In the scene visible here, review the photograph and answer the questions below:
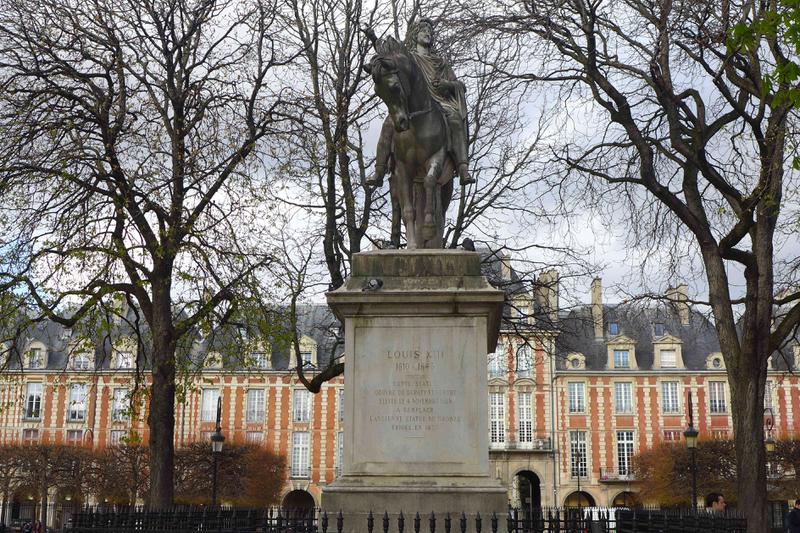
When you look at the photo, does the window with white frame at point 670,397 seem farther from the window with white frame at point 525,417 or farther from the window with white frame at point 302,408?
the window with white frame at point 302,408

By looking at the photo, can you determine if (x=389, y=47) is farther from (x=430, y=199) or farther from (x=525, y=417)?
(x=525, y=417)

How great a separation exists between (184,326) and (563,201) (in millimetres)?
8655

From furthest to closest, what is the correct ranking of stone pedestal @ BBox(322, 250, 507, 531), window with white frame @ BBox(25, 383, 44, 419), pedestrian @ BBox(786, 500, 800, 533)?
window with white frame @ BBox(25, 383, 44, 419), pedestrian @ BBox(786, 500, 800, 533), stone pedestal @ BBox(322, 250, 507, 531)

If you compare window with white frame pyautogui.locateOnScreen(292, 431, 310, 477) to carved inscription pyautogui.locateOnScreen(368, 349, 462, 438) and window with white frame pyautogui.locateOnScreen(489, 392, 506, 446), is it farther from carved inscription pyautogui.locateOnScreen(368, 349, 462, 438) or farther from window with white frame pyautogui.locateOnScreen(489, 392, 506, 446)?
carved inscription pyautogui.locateOnScreen(368, 349, 462, 438)

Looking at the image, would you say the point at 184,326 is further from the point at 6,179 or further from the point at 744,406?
the point at 744,406

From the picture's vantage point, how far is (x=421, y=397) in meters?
8.62

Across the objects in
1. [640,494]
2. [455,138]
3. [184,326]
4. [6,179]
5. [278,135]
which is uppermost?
[278,135]

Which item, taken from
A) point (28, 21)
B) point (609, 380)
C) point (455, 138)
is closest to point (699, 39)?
point (455, 138)

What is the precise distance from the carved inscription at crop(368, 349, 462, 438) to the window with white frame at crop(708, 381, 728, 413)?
60351 mm

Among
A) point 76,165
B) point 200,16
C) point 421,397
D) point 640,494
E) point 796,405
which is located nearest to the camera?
point 421,397

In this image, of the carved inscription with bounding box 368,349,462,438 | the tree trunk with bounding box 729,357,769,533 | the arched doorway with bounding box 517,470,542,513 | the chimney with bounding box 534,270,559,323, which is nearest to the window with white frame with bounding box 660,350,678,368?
the arched doorway with bounding box 517,470,542,513

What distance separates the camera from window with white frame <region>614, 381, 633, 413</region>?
64.4m

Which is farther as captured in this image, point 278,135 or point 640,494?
point 640,494

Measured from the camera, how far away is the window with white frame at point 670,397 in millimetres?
63906
